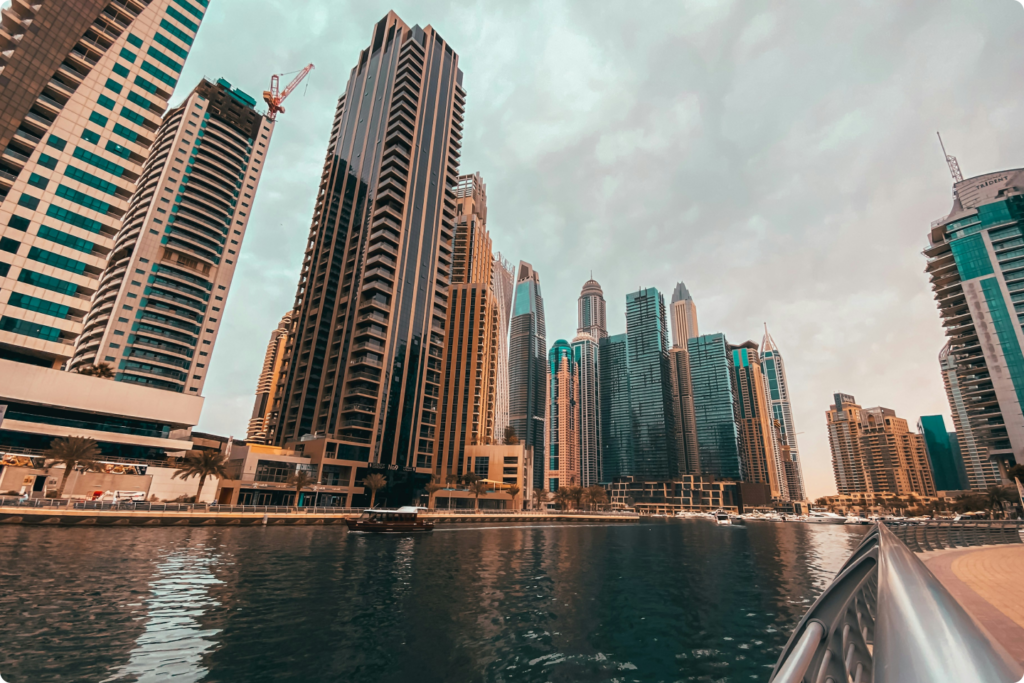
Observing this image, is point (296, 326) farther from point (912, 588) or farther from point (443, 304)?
point (912, 588)

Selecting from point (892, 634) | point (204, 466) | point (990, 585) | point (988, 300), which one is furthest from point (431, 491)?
point (988, 300)

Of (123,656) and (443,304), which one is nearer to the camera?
(123,656)

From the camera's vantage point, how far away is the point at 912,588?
2551mm

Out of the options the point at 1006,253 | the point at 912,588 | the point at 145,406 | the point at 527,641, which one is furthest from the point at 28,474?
the point at 1006,253

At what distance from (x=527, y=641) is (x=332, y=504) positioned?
268 ft

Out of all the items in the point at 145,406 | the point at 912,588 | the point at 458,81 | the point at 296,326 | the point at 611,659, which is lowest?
the point at 611,659

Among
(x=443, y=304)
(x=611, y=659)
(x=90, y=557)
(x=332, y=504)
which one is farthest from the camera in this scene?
(x=443, y=304)

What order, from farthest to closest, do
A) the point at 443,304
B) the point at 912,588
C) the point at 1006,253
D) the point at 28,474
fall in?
the point at 443,304 → the point at 1006,253 → the point at 28,474 → the point at 912,588

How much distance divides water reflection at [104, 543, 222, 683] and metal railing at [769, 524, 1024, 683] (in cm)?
1707

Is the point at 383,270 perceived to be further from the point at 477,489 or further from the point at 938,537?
the point at 938,537

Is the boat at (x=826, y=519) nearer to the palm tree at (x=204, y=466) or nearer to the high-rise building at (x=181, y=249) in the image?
the palm tree at (x=204, y=466)

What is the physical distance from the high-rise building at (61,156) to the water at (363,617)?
4467 cm

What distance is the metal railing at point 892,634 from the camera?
1.83 m

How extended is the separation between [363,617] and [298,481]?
68.5m
